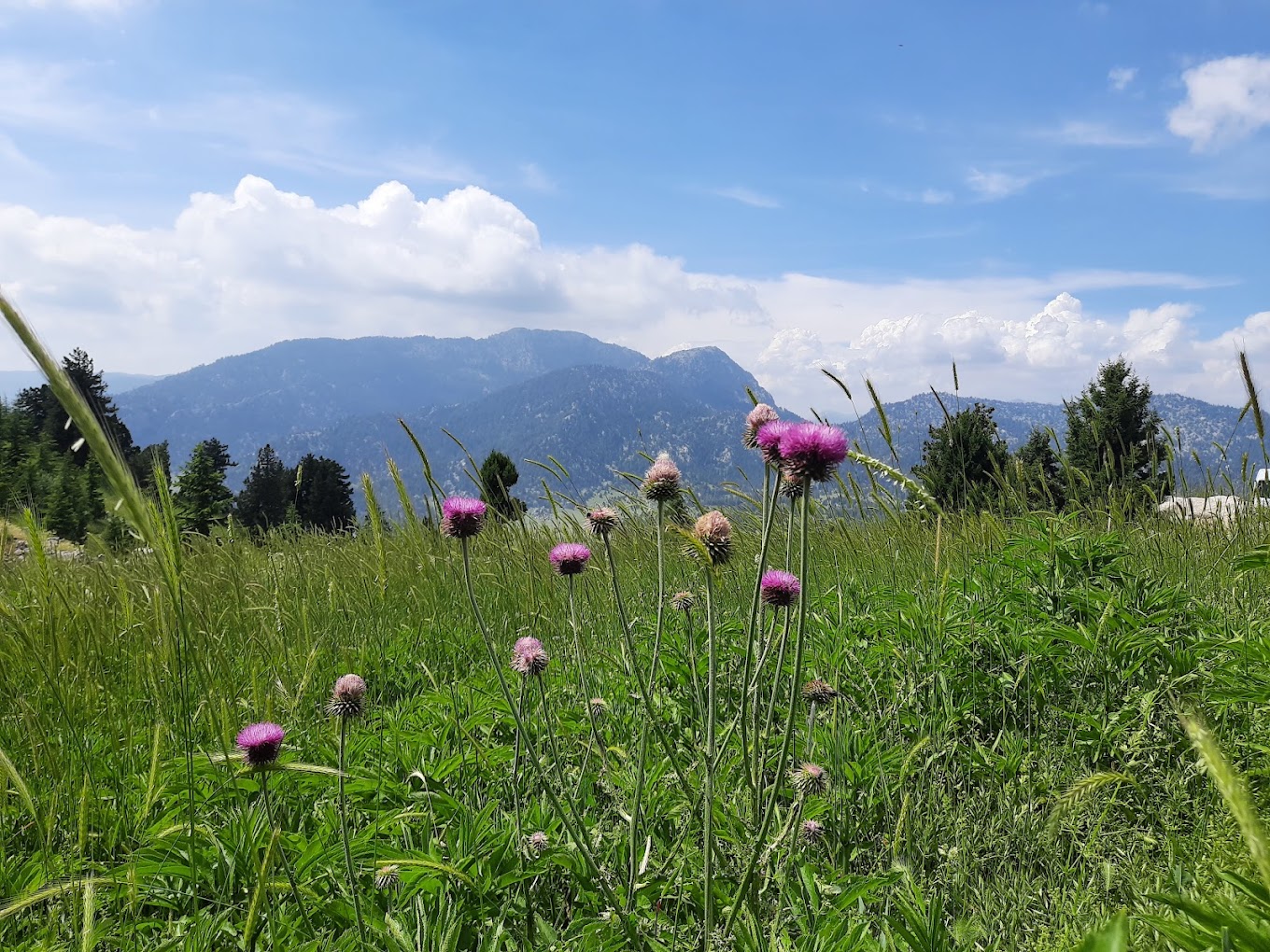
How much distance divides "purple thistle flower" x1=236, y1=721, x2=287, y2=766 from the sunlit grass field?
75mm

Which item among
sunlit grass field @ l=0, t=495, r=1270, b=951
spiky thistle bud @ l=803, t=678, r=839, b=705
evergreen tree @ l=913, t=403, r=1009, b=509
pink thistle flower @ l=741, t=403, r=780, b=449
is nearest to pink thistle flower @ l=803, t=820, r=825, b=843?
sunlit grass field @ l=0, t=495, r=1270, b=951

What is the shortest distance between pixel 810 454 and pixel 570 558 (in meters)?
0.95

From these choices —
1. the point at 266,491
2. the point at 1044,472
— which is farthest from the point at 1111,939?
the point at 266,491

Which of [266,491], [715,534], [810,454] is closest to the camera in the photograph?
[810,454]

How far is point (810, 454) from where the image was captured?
1.42m

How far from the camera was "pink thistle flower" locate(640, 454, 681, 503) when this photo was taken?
184 centimetres

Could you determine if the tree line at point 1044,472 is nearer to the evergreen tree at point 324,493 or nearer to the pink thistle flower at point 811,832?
the pink thistle flower at point 811,832

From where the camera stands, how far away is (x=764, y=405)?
5.87ft

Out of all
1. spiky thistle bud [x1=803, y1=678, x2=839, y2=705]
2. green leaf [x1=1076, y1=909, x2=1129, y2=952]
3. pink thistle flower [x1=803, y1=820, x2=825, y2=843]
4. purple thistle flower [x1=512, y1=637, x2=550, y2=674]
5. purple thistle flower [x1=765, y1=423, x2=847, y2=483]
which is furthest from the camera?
spiky thistle bud [x1=803, y1=678, x2=839, y2=705]

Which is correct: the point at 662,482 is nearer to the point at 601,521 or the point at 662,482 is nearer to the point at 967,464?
the point at 601,521

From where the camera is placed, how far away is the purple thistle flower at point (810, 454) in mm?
1410

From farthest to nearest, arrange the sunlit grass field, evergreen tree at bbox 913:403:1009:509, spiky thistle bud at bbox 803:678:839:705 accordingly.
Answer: evergreen tree at bbox 913:403:1009:509
spiky thistle bud at bbox 803:678:839:705
the sunlit grass field

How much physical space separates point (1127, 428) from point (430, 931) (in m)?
45.8

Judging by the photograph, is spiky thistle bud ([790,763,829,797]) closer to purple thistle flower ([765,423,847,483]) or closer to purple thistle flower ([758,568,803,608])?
purple thistle flower ([758,568,803,608])
